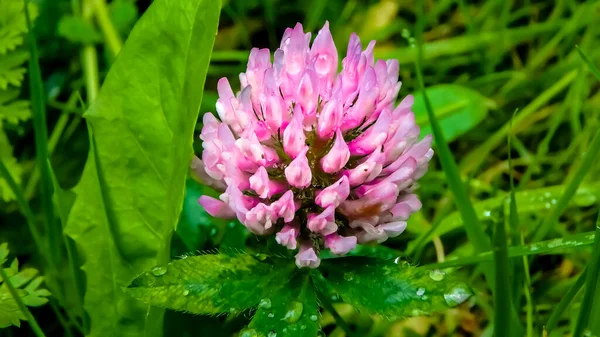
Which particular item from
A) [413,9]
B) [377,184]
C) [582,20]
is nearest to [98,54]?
[413,9]

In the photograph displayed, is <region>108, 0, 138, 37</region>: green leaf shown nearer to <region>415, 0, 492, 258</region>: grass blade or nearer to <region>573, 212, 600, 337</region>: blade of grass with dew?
<region>415, 0, 492, 258</region>: grass blade

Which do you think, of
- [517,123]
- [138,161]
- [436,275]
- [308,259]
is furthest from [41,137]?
[517,123]

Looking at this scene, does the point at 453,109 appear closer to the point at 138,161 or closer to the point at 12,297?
the point at 138,161

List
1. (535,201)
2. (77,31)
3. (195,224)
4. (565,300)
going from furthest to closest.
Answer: (77,31) → (535,201) → (195,224) → (565,300)

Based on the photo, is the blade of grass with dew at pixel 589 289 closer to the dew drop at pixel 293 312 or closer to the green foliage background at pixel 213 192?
the green foliage background at pixel 213 192

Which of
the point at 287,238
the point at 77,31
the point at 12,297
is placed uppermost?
the point at 77,31

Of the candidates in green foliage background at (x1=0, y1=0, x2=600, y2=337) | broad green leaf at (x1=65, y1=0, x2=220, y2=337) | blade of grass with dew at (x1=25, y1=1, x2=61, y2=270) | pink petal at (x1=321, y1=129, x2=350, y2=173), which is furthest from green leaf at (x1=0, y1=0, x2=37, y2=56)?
pink petal at (x1=321, y1=129, x2=350, y2=173)

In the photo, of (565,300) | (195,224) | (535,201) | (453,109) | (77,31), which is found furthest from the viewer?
(77,31)
